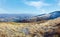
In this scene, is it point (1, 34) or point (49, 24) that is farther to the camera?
point (49, 24)

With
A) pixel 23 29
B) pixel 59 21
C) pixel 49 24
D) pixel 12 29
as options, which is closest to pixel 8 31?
pixel 12 29

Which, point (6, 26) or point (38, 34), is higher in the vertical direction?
point (6, 26)

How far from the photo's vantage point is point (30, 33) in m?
8.45

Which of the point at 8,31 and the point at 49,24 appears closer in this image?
the point at 8,31

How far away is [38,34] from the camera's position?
848cm

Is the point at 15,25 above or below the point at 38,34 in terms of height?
above

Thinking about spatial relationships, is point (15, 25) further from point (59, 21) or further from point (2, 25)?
point (59, 21)

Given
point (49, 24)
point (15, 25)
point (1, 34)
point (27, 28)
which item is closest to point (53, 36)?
point (49, 24)

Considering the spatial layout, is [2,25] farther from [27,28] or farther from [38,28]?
[38,28]

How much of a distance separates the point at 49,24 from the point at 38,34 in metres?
0.94

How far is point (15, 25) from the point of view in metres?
8.82

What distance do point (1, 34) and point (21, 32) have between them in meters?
1.10

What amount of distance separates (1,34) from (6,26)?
654 millimetres

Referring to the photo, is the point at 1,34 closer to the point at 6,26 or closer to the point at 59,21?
the point at 6,26
